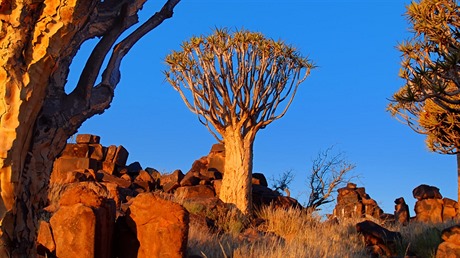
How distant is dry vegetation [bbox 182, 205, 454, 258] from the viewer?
7926 mm

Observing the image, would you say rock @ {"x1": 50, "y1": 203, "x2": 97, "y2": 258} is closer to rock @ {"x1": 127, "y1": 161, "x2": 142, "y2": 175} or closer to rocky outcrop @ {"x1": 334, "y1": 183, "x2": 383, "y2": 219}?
rock @ {"x1": 127, "y1": 161, "x2": 142, "y2": 175}

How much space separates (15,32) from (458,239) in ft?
24.4

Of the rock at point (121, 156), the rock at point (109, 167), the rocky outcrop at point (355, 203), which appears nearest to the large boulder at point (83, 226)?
the rock at point (109, 167)

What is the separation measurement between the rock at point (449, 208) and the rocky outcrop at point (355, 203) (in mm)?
1985

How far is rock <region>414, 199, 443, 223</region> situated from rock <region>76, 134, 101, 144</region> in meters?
10.8

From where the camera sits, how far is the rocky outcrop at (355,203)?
1989cm

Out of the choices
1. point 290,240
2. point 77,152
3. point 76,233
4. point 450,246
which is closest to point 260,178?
point 77,152

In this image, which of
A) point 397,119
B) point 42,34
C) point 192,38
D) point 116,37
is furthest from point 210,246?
point 397,119

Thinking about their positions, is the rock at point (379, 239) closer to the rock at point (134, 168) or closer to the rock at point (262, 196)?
the rock at point (262, 196)

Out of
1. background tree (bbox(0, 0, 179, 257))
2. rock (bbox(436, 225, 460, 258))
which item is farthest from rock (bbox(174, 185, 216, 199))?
background tree (bbox(0, 0, 179, 257))

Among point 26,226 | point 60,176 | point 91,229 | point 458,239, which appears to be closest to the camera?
point 26,226

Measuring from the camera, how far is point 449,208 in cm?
1939

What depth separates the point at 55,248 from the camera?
6.78m

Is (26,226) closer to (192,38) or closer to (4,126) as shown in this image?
(4,126)
